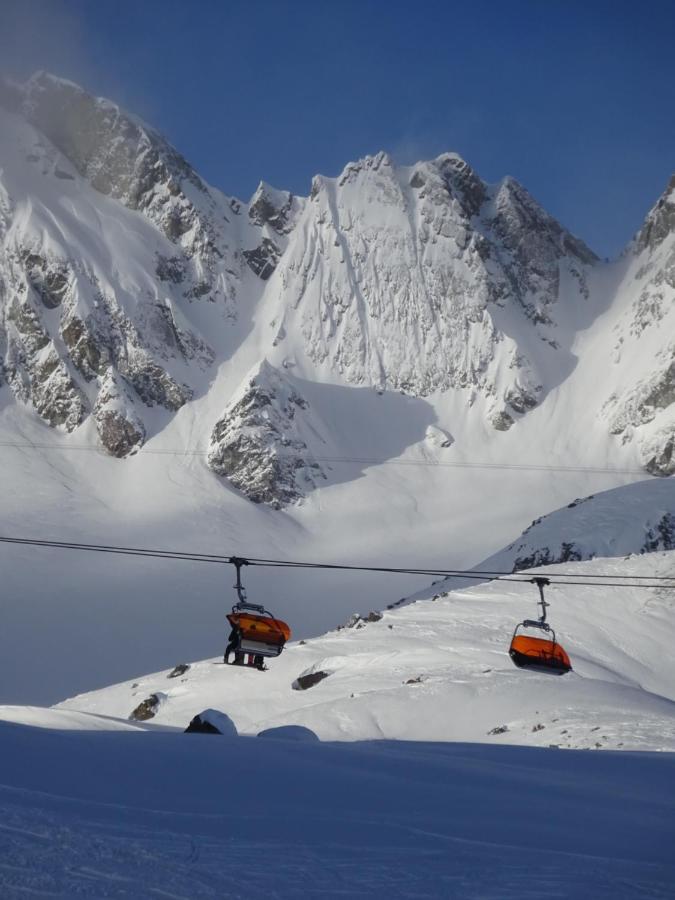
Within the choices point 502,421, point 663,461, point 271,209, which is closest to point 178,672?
point 663,461

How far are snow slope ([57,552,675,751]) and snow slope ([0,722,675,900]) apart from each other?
42.9 feet

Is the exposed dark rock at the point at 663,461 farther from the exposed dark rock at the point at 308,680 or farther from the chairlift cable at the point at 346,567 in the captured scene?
the exposed dark rock at the point at 308,680

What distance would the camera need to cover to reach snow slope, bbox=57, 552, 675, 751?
96.1 ft

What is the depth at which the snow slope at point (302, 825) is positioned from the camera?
650 cm

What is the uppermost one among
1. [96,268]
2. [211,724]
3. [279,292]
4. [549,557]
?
[279,292]

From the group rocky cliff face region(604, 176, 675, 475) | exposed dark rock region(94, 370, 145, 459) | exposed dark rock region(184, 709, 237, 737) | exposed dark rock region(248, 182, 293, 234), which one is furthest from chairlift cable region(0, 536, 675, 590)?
exposed dark rock region(248, 182, 293, 234)

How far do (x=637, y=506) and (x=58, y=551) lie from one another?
173 feet

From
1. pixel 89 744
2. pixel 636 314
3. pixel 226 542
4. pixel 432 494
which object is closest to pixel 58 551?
pixel 226 542

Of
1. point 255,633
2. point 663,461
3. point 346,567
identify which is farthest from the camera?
point 663,461

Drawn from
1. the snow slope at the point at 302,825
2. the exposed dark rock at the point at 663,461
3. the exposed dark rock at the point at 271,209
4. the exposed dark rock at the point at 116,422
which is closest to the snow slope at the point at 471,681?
the snow slope at the point at 302,825

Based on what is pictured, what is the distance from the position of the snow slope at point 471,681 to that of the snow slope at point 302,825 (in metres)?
13.1

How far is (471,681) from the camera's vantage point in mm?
34094

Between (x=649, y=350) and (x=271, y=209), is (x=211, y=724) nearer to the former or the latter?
(x=649, y=350)

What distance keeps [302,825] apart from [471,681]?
2692 centimetres
